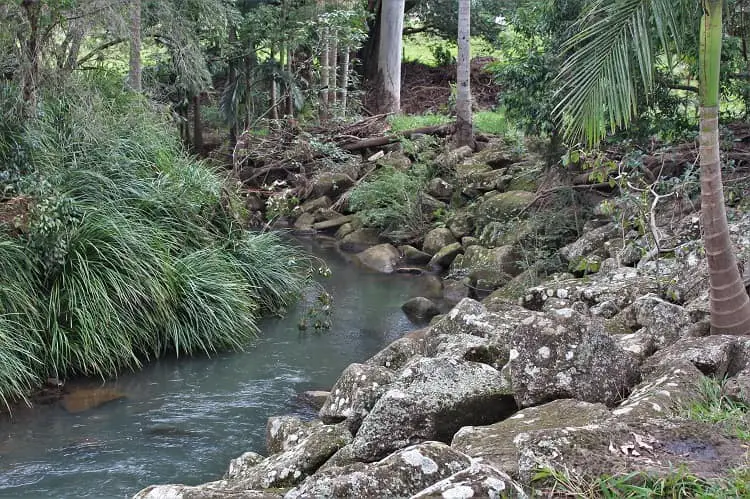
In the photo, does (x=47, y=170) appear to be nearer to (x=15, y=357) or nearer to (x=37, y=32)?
(x=37, y=32)

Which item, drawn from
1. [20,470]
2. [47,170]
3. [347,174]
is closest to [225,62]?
[347,174]

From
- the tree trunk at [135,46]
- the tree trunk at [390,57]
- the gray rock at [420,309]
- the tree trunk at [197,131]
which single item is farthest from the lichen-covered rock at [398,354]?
the tree trunk at [390,57]

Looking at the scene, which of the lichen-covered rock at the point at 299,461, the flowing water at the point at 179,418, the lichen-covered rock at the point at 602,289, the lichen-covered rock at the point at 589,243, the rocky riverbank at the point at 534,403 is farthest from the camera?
the lichen-covered rock at the point at 589,243

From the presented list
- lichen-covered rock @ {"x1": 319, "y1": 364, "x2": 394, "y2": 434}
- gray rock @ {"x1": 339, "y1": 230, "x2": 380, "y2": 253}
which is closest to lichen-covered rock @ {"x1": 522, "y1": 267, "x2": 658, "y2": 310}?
lichen-covered rock @ {"x1": 319, "y1": 364, "x2": 394, "y2": 434}

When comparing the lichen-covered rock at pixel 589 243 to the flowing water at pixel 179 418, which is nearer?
the flowing water at pixel 179 418

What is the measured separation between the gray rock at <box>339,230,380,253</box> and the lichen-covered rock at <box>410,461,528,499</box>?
14.1 meters

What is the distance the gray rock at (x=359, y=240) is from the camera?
17344 mm

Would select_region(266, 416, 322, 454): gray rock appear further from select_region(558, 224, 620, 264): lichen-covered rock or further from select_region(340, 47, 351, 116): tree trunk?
select_region(340, 47, 351, 116): tree trunk

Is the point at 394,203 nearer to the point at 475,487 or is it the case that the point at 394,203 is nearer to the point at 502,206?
the point at 502,206

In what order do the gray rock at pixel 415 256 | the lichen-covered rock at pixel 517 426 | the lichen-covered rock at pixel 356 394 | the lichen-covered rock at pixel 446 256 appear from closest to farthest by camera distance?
the lichen-covered rock at pixel 517 426
the lichen-covered rock at pixel 356 394
the lichen-covered rock at pixel 446 256
the gray rock at pixel 415 256

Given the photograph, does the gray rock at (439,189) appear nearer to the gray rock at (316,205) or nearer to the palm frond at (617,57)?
the gray rock at (316,205)

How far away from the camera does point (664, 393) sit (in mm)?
4496

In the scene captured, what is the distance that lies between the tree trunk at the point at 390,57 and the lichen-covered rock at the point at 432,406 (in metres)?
18.8

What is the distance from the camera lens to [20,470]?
23.7ft
